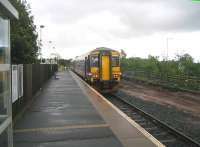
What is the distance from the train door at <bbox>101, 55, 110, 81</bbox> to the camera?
1060 inches

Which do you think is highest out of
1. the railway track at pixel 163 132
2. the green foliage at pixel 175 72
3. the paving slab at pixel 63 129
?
the green foliage at pixel 175 72

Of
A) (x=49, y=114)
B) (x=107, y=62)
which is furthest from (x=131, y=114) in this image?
(x=107, y=62)

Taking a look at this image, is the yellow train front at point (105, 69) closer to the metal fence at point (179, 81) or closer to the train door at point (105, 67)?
the train door at point (105, 67)

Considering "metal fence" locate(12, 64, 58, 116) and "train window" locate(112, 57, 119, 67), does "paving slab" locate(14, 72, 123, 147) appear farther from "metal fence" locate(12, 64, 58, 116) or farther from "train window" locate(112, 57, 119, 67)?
"train window" locate(112, 57, 119, 67)

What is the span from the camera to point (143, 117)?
1603 cm

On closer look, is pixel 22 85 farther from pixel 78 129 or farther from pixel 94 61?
pixel 94 61

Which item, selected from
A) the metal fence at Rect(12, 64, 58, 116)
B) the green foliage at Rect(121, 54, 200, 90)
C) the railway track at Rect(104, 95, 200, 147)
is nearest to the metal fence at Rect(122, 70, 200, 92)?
the green foliage at Rect(121, 54, 200, 90)

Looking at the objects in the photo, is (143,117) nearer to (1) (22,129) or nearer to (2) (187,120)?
(2) (187,120)

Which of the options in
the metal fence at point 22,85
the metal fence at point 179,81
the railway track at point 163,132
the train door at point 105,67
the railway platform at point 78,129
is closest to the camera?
the railway platform at point 78,129

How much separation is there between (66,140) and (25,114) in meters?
5.51

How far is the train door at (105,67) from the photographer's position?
1060 inches

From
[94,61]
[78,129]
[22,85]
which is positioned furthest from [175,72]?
[78,129]

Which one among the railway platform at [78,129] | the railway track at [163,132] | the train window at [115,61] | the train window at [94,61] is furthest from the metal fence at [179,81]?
the railway platform at [78,129]

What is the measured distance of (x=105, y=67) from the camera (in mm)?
27078
